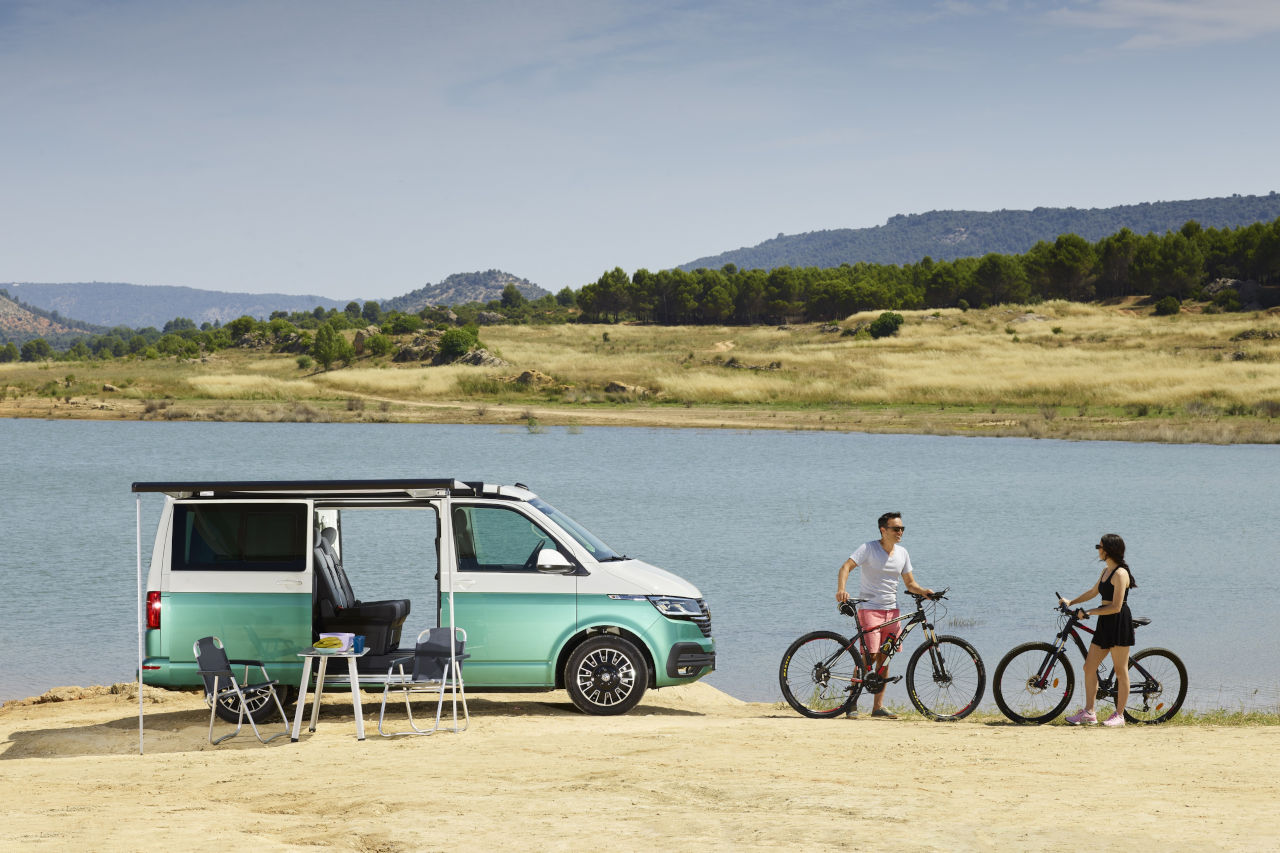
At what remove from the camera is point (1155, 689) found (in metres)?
12.3

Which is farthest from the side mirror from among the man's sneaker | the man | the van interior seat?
the man's sneaker

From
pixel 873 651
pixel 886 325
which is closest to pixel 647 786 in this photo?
pixel 873 651

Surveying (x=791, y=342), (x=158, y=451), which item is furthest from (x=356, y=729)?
(x=791, y=342)

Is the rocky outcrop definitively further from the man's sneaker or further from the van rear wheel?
the man's sneaker

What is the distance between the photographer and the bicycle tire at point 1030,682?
1216cm

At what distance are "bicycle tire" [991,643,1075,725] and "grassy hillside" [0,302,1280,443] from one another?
51793 mm

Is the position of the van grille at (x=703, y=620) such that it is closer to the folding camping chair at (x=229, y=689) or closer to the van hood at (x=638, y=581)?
the van hood at (x=638, y=581)

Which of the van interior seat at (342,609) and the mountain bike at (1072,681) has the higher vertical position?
the van interior seat at (342,609)

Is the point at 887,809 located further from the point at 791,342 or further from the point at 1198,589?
the point at 791,342

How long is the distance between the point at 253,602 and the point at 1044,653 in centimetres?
766

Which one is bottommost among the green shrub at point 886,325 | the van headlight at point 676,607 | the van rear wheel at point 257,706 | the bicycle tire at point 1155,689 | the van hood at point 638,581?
the van rear wheel at point 257,706

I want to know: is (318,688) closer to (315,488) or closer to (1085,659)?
(315,488)

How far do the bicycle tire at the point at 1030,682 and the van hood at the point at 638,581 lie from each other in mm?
3065

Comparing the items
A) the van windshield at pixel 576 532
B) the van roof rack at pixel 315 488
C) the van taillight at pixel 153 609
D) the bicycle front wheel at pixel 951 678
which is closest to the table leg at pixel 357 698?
the van roof rack at pixel 315 488
